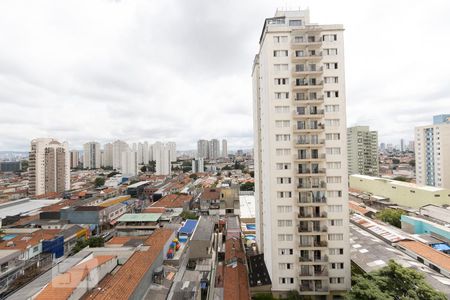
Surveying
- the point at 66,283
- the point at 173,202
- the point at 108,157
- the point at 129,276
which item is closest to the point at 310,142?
the point at 129,276

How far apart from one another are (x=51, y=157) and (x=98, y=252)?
55.7 metres

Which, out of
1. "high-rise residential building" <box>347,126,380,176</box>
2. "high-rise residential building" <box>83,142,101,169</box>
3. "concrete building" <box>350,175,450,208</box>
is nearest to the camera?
"concrete building" <box>350,175,450,208</box>

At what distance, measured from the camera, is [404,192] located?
4125cm

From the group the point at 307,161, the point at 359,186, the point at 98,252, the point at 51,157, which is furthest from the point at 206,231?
the point at 51,157

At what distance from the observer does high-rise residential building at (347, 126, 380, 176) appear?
7531cm

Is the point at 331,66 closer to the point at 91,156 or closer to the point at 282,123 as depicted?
Answer: the point at 282,123

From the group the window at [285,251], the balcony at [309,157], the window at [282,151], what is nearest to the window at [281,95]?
the window at [282,151]

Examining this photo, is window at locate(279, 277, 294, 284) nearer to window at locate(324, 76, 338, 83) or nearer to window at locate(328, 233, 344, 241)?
window at locate(328, 233, 344, 241)

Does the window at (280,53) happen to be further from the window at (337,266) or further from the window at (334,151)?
the window at (337,266)

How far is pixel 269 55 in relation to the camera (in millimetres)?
17594

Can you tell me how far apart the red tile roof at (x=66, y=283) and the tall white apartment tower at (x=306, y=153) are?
43.3 feet

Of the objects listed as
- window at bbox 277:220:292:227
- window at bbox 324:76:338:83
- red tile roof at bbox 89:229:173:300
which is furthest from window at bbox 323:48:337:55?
red tile roof at bbox 89:229:173:300

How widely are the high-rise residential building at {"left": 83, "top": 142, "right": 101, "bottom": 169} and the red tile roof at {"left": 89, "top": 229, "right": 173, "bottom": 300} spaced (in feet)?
486

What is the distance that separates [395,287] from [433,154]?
57266mm
